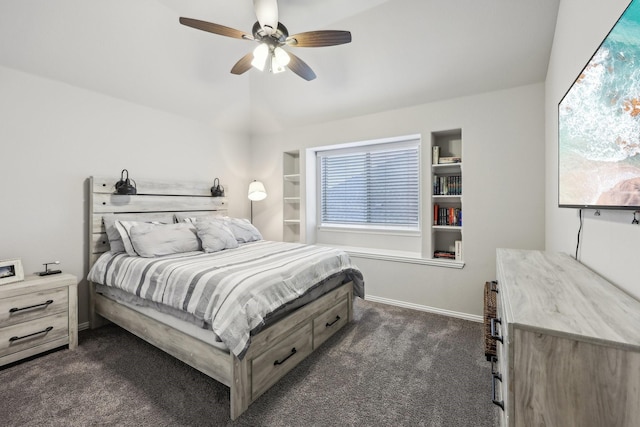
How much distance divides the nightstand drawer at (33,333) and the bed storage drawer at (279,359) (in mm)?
1878

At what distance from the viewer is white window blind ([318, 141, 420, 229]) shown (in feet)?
12.3

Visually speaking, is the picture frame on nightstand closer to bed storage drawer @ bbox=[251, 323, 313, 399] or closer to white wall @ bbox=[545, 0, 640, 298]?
bed storage drawer @ bbox=[251, 323, 313, 399]

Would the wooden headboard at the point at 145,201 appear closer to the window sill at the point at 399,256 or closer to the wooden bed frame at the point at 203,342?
the wooden bed frame at the point at 203,342

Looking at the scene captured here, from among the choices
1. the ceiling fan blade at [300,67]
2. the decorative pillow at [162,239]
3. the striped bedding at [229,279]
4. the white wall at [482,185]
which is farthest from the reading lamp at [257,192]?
the ceiling fan blade at [300,67]

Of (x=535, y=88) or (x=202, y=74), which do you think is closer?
(x=535, y=88)

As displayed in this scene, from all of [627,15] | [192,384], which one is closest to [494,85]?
[627,15]

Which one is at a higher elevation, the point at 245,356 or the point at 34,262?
the point at 34,262

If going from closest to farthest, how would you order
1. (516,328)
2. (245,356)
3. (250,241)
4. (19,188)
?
(516,328)
(245,356)
(19,188)
(250,241)

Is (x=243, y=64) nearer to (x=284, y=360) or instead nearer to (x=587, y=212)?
(x=284, y=360)

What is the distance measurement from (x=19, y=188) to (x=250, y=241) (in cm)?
213

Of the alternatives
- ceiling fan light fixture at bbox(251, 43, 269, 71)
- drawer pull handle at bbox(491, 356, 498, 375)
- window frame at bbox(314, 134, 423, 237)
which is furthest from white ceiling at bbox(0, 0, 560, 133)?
drawer pull handle at bbox(491, 356, 498, 375)

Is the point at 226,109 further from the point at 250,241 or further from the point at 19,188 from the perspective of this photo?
the point at 19,188

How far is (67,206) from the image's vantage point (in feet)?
8.98

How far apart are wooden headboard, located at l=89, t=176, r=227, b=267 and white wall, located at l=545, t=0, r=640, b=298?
3.80 metres
